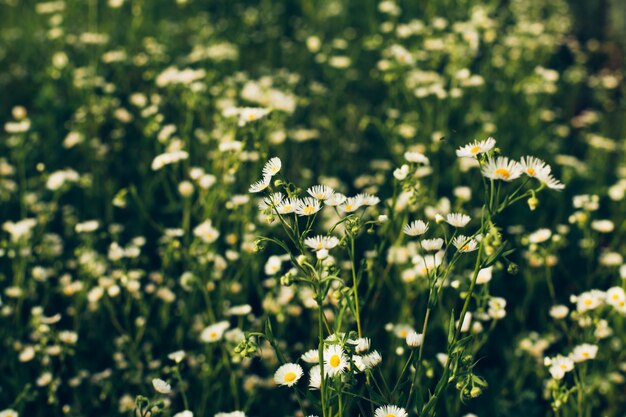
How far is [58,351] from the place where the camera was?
→ 2.23m

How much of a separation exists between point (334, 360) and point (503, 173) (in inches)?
22.6

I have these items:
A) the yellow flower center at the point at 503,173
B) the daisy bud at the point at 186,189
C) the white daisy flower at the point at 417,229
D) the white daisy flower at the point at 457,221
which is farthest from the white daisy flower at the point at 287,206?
the daisy bud at the point at 186,189

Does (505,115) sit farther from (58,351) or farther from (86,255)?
(58,351)

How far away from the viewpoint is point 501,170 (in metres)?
1.37

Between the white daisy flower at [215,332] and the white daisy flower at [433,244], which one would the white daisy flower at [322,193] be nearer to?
the white daisy flower at [433,244]

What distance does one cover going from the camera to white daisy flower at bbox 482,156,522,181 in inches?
53.0

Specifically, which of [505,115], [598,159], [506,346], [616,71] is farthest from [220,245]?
[616,71]

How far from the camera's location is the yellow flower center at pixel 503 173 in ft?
4.44

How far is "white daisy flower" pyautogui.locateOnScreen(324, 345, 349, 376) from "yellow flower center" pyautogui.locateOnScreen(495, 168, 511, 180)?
1.74 ft

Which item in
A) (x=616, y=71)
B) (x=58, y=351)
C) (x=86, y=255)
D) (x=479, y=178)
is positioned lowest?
(x=58, y=351)

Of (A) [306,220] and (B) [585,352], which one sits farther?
(A) [306,220]

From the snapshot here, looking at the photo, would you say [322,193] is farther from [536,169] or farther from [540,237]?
[540,237]

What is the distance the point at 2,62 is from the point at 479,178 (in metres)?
3.53

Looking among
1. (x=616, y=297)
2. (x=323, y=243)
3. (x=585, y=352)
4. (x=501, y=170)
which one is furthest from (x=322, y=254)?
(x=616, y=297)
